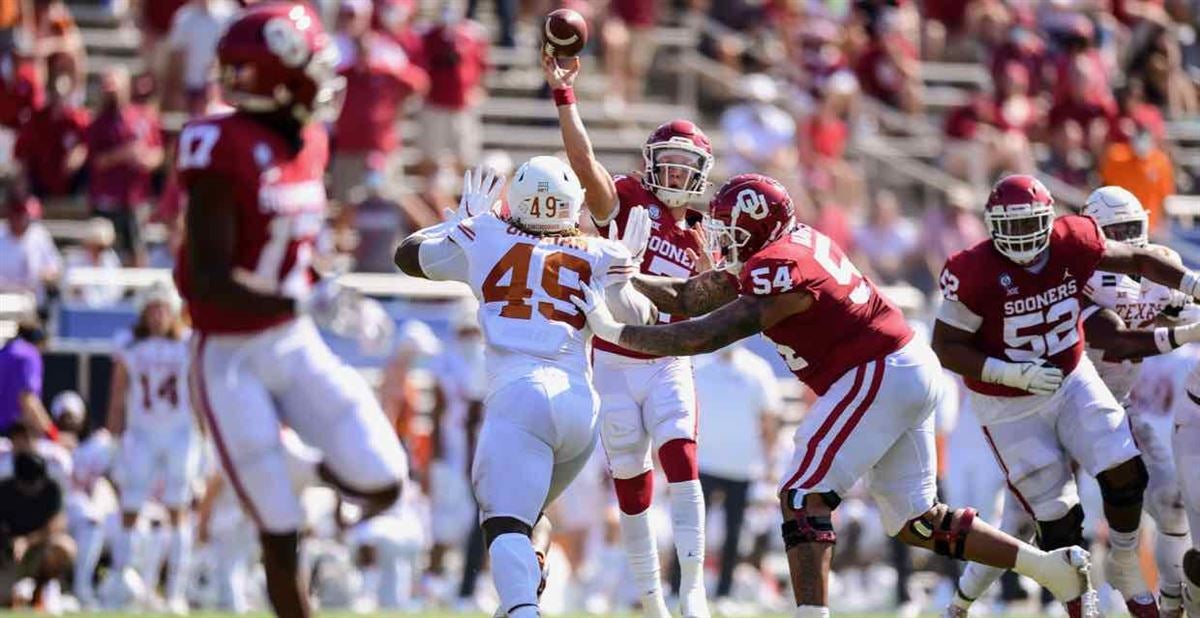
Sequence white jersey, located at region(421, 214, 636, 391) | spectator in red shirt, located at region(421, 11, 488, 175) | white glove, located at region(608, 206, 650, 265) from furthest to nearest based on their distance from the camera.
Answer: spectator in red shirt, located at region(421, 11, 488, 175)
white glove, located at region(608, 206, 650, 265)
white jersey, located at region(421, 214, 636, 391)

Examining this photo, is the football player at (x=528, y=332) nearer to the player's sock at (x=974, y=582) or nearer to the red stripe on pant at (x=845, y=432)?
the red stripe on pant at (x=845, y=432)

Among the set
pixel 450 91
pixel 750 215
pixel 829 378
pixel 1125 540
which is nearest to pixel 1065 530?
pixel 1125 540

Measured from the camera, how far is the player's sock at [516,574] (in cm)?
823

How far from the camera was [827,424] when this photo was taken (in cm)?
891

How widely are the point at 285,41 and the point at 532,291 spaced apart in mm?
1516

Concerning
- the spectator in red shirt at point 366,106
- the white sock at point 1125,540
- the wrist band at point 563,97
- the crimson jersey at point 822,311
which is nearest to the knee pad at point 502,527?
the crimson jersey at point 822,311

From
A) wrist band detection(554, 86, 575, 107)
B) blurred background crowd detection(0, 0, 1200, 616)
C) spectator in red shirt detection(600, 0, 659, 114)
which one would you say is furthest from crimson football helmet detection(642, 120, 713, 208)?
spectator in red shirt detection(600, 0, 659, 114)

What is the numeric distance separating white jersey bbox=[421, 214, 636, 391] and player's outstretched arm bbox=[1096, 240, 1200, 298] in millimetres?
2183

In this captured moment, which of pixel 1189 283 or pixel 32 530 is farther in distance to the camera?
pixel 32 530

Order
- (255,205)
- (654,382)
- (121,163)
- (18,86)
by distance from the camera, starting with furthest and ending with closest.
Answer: (18,86), (121,163), (654,382), (255,205)

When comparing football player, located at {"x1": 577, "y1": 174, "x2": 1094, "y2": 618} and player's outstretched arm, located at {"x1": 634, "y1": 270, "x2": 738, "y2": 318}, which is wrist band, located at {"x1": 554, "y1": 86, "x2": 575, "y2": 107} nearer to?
player's outstretched arm, located at {"x1": 634, "y1": 270, "x2": 738, "y2": 318}

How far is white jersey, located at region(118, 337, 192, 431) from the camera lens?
46.4ft

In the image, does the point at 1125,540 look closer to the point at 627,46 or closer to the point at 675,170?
the point at 675,170

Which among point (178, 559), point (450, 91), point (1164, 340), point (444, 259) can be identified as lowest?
point (178, 559)
